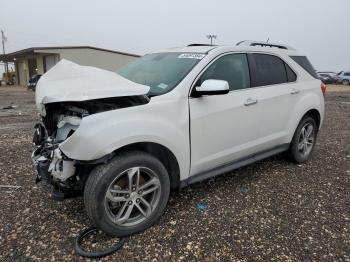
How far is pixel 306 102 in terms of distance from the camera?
15.0 feet

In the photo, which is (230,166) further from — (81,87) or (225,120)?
(81,87)

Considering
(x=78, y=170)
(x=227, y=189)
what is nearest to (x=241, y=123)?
(x=227, y=189)

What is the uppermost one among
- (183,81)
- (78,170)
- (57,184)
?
(183,81)

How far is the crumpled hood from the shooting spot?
2.61 m

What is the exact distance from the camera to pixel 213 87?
3033mm

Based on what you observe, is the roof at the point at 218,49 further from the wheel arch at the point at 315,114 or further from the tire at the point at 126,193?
the tire at the point at 126,193

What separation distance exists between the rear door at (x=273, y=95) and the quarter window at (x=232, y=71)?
0.12 meters

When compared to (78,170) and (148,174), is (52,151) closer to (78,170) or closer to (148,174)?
(78,170)

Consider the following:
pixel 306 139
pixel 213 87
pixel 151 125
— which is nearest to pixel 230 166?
pixel 213 87

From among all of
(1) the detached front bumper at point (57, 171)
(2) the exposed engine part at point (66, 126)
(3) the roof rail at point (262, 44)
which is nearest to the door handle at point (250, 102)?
(3) the roof rail at point (262, 44)

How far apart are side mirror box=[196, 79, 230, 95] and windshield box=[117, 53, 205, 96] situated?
275 millimetres

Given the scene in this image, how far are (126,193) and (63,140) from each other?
76cm

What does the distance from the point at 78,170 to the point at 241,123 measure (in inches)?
75.8

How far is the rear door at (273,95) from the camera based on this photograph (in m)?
3.89
